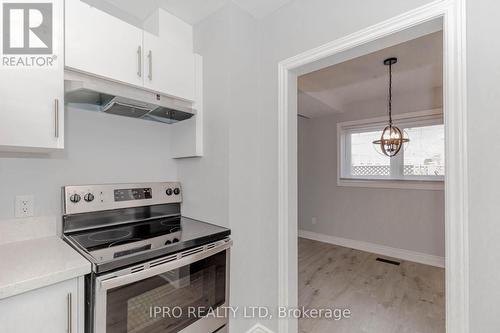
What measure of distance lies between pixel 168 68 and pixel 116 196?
93 centimetres

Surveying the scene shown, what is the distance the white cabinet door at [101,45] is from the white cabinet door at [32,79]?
0.05 metres

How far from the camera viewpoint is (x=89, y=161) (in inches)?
61.7

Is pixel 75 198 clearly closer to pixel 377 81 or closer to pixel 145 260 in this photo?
pixel 145 260

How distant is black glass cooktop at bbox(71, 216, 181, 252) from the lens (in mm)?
1322

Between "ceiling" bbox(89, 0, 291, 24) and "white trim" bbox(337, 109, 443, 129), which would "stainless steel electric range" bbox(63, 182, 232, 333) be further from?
"white trim" bbox(337, 109, 443, 129)

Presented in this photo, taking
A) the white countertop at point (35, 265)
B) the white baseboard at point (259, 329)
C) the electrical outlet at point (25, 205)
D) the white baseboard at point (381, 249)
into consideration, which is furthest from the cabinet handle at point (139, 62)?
the white baseboard at point (381, 249)

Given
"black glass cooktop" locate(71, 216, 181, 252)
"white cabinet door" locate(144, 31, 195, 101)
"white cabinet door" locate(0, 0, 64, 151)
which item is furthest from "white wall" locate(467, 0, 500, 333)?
"white cabinet door" locate(0, 0, 64, 151)

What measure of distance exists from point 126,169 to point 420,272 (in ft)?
11.5

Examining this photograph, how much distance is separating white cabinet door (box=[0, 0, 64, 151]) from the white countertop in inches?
19.5

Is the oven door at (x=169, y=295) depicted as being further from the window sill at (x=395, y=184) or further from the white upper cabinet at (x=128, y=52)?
the window sill at (x=395, y=184)

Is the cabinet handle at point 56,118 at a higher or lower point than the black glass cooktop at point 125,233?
higher
